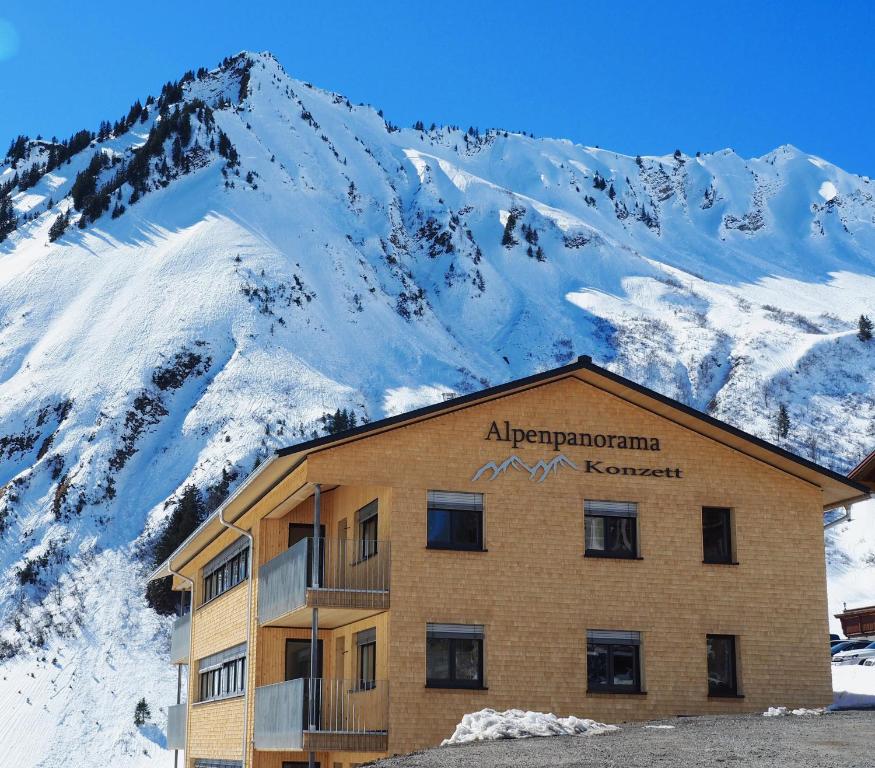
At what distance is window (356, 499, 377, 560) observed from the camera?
27031mm

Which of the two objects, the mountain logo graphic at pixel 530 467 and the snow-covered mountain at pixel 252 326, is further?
the snow-covered mountain at pixel 252 326

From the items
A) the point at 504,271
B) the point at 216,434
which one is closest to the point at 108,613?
the point at 216,434

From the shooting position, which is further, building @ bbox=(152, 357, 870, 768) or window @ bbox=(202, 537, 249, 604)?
window @ bbox=(202, 537, 249, 604)

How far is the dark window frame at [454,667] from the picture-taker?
998 inches

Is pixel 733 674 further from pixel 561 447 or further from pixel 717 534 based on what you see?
pixel 561 447

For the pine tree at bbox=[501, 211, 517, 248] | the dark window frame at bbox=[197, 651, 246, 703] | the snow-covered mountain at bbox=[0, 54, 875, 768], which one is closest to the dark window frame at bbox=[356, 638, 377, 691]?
the dark window frame at bbox=[197, 651, 246, 703]

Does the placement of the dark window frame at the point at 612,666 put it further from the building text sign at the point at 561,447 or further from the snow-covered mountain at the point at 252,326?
the snow-covered mountain at the point at 252,326

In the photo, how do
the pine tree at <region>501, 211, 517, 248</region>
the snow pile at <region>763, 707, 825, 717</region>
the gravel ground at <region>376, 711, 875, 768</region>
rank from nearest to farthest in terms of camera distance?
the gravel ground at <region>376, 711, 875, 768</region>
the snow pile at <region>763, 707, 825, 717</region>
the pine tree at <region>501, 211, 517, 248</region>

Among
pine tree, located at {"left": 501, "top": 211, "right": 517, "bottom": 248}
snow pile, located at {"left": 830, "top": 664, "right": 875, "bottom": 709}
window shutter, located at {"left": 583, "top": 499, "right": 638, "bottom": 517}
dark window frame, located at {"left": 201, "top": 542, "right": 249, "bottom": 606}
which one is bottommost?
snow pile, located at {"left": 830, "top": 664, "right": 875, "bottom": 709}

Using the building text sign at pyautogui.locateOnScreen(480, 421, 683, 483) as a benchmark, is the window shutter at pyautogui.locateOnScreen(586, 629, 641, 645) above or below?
below

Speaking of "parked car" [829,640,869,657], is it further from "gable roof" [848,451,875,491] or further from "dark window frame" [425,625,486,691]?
"dark window frame" [425,625,486,691]

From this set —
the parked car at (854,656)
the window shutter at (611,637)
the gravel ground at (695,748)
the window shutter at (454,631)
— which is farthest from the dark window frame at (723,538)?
the parked car at (854,656)

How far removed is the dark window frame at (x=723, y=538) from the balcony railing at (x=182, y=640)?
1728cm

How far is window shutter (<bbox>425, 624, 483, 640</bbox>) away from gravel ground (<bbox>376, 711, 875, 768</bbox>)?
4.46 m
